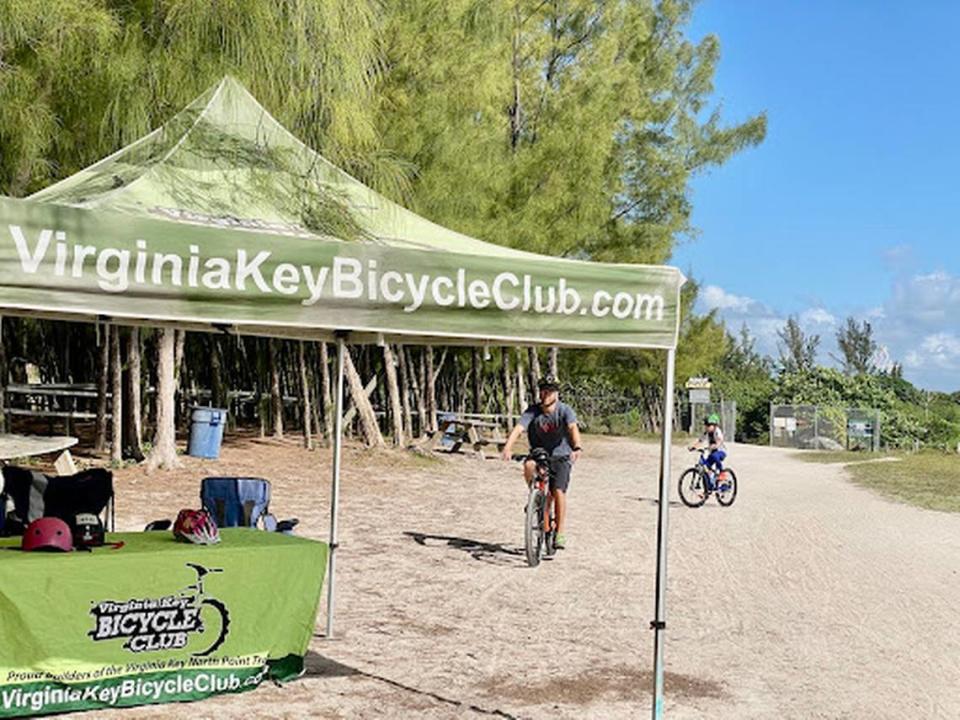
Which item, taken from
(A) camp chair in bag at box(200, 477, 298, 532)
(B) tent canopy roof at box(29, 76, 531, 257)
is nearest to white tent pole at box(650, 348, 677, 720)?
(B) tent canopy roof at box(29, 76, 531, 257)

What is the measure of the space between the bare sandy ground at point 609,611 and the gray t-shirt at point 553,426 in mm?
1080

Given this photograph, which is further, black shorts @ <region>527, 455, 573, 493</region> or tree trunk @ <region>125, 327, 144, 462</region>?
tree trunk @ <region>125, 327, 144, 462</region>

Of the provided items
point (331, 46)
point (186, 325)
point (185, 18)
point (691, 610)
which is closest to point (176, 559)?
point (186, 325)

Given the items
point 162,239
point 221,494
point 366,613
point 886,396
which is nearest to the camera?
point 162,239

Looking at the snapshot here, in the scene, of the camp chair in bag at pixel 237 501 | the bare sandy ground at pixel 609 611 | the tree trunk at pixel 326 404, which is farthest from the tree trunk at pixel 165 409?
the camp chair in bag at pixel 237 501

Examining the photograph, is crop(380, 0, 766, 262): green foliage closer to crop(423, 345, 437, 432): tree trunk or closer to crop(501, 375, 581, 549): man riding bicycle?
crop(423, 345, 437, 432): tree trunk

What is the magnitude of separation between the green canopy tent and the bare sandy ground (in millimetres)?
1231

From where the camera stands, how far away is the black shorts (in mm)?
10742

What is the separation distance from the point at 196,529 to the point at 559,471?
5.08 metres

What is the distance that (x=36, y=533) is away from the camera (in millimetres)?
5711

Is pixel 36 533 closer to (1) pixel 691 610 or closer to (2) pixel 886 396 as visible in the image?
(1) pixel 691 610

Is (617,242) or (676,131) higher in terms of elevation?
(676,131)

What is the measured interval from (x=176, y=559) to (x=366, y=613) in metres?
2.69

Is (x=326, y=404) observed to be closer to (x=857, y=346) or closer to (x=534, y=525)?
(x=534, y=525)
